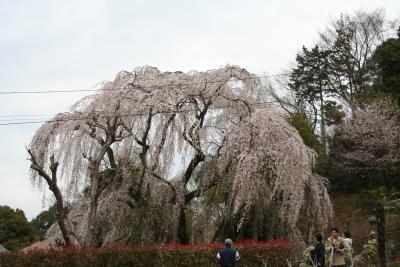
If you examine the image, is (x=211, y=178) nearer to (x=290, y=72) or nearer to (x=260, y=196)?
(x=260, y=196)

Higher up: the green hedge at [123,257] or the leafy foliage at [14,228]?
the green hedge at [123,257]

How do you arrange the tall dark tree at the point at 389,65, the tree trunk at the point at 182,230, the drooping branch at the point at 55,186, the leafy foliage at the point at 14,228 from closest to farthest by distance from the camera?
the drooping branch at the point at 55,186
the tree trunk at the point at 182,230
the tall dark tree at the point at 389,65
the leafy foliage at the point at 14,228

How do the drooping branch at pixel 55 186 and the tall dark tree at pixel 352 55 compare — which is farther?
the tall dark tree at pixel 352 55

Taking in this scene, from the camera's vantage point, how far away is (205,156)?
16.7 meters

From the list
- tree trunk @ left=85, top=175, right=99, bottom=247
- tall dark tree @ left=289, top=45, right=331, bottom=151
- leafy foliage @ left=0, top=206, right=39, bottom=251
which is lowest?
leafy foliage @ left=0, top=206, right=39, bottom=251

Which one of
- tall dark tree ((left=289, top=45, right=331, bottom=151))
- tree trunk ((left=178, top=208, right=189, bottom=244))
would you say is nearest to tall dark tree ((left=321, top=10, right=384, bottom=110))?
tall dark tree ((left=289, top=45, right=331, bottom=151))

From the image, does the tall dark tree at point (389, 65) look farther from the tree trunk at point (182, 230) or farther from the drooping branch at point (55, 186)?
the drooping branch at point (55, 186)

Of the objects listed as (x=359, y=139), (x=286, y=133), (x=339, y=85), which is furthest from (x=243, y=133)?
(x=339, y=85)

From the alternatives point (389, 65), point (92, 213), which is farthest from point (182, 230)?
point (389, 65)

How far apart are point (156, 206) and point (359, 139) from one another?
17.5m

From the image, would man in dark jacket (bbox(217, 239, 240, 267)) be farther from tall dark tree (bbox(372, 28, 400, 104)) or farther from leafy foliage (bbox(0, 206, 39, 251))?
leafy foliage (bbox(0, 206, 39, 251))

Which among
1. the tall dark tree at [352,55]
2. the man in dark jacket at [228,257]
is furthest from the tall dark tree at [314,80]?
the man in dark jacket at [228,257]

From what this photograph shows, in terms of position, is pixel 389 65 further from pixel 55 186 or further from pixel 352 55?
pixel 55 186

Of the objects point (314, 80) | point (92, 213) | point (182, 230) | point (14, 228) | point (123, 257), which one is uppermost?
point (314, 80)
